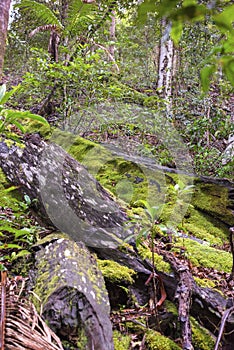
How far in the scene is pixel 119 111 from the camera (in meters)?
6.07

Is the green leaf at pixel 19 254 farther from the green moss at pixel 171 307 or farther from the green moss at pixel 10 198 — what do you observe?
the green moss at pixel 171 307

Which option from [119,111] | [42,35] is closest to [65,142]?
[119,111]

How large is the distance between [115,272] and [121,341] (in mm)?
452

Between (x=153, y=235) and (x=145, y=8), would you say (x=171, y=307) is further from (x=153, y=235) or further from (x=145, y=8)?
(x=145, y=8)

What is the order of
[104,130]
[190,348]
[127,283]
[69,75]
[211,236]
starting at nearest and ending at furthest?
[190,348] < [127,283] < [211,236] < [69,75] < [104,130]

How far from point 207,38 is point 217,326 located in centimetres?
597

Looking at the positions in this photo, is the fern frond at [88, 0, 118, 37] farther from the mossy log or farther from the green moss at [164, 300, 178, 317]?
the green moss at [164, 300, 178, 317]

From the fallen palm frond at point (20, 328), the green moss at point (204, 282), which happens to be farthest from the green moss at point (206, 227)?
the fallen palm frond at point (20, 328)

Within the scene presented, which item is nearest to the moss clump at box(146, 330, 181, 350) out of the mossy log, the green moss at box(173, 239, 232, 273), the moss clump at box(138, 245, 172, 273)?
the mossy log

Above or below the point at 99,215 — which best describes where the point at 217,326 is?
below

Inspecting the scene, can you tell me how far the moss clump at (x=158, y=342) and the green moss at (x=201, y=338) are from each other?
0.58ft

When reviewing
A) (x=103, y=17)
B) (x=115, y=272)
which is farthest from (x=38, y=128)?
(x=115, y=272)

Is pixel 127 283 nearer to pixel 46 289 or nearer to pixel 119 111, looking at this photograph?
pixel 46 289

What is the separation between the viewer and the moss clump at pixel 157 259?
2166mm
